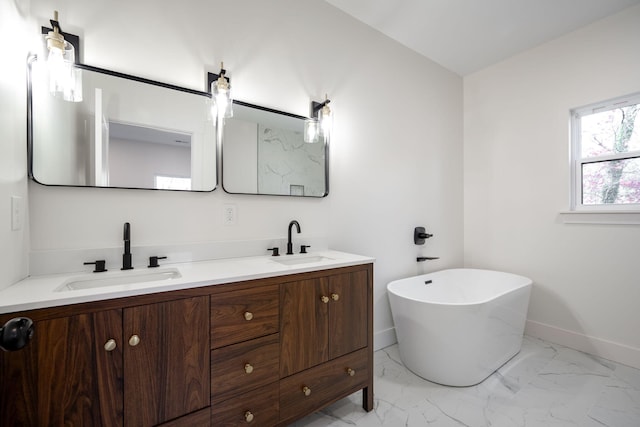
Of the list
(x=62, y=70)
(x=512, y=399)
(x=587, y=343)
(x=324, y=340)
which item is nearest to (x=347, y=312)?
(x=324, y=340)

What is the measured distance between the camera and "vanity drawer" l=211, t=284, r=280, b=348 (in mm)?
1111

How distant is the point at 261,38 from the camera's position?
1778 millimetres

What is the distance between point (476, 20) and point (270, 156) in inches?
79.0

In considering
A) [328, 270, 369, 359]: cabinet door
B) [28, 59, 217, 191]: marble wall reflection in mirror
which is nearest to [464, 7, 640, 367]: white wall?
[328, 270, 369, 359]: cabinet door

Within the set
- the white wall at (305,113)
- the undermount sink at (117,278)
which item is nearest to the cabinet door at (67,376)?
the undermount sink at (117,278)

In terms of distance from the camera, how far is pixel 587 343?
229cm

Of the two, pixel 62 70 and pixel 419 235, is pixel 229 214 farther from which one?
pixel 419 235

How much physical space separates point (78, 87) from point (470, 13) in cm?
261

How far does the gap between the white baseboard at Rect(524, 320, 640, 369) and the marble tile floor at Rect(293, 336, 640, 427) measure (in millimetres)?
81

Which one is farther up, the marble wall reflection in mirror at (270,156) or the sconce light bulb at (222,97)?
the sconce light bulb at (222,97)

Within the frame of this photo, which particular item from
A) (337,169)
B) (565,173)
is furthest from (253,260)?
(565,173)

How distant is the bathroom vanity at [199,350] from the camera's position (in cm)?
84

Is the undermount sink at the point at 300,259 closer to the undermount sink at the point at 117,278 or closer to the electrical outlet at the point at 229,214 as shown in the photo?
the electrical outlet at the point at 229,214

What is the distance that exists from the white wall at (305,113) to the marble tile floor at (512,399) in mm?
655
